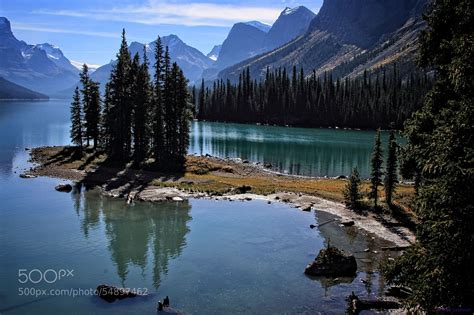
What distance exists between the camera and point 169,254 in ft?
124

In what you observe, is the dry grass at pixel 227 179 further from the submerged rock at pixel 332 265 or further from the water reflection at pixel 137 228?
the submerged rock at pixel 332 265

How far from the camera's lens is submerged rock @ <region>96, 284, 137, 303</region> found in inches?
1088

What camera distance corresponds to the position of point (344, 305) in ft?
90.3

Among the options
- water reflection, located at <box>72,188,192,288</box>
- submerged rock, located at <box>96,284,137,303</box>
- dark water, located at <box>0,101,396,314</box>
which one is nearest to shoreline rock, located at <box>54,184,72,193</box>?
water reflection, located at <box>72,188,192,288</box>

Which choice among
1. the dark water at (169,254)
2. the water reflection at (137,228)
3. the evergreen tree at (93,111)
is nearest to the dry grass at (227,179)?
the evergreen tree at (93,111)

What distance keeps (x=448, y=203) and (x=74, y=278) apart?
85.2 feet

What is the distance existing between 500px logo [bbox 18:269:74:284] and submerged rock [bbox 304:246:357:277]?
17995mm

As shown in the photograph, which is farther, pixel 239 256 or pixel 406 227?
pixel 406 227

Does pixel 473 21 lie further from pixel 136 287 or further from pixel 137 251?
pixel 137 251

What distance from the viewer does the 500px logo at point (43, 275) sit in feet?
101

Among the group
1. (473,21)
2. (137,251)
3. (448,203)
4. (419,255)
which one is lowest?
(137,251)

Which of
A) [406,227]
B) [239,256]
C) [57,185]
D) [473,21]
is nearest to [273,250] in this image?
[239,256]

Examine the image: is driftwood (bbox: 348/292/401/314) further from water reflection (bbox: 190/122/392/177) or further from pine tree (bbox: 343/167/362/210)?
water reflection (bbox: 190/122/392/177)

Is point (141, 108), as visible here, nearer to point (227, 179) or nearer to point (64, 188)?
point (227, 179)
